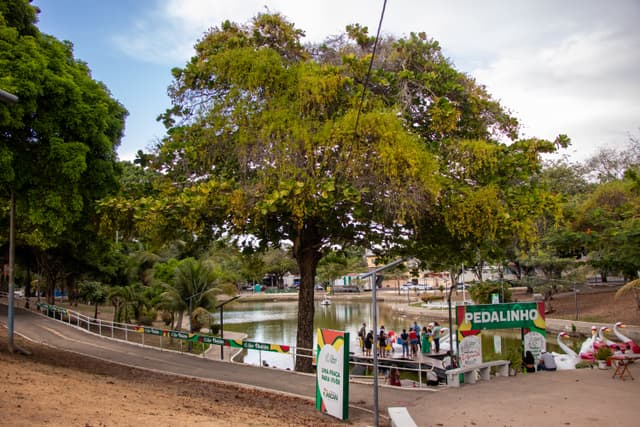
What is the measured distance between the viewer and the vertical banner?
10.2 meters

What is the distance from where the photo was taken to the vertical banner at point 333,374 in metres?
10.2

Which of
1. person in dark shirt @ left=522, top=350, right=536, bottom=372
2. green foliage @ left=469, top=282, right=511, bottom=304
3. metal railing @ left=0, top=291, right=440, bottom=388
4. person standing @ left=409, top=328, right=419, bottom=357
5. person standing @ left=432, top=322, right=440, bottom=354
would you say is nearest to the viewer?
person in dark shirt @ left=522, top=350, right=536, bottom=372

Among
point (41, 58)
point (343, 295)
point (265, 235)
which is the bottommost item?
point (343, 295)

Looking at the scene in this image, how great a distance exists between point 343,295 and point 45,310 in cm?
5232

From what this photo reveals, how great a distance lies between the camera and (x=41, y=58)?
13.2 meters

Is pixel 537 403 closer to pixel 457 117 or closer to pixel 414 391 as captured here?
pixel 414 391

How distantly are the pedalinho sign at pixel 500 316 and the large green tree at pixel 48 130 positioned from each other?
11035 millimetres

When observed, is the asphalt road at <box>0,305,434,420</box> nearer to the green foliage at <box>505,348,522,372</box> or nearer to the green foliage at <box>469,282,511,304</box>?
the green foliage at <box>505,348,522,372</box>

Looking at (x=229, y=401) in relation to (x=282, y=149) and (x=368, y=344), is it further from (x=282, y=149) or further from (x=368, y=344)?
(x=368, y=344)

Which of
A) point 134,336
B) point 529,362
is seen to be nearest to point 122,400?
point 529,362

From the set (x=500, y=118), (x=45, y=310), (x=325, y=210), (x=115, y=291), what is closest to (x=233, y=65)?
(x=325, y=210)

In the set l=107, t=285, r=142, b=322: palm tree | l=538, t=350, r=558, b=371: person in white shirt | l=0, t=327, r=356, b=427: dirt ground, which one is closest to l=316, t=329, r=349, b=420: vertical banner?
l=0, t=327, r=356, b=427: dirt ground

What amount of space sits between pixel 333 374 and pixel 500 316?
7.36 metres

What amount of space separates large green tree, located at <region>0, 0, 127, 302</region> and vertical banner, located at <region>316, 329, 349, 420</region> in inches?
305
